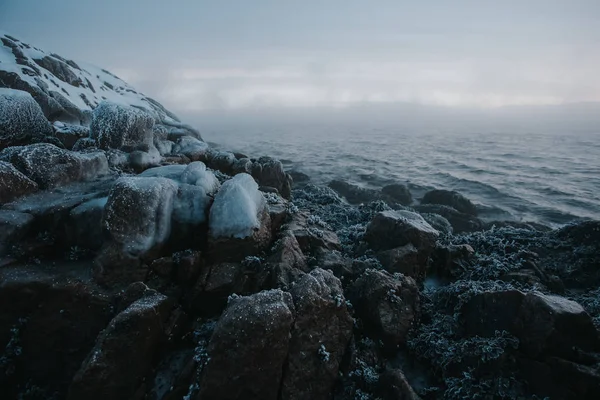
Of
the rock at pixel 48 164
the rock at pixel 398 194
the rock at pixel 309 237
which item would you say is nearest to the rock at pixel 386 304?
the rock at pixel 309 237

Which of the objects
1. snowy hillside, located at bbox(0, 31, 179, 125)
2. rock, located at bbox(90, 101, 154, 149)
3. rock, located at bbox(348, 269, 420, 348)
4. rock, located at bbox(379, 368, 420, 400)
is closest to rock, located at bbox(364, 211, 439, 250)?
rock, located at bbox(348, 269, 420, 348)

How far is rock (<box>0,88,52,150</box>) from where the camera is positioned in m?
14.8

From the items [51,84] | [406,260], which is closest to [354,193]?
Answer: [406,260]

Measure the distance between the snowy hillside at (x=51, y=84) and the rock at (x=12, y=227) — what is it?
15.8 metres

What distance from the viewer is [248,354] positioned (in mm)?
6449

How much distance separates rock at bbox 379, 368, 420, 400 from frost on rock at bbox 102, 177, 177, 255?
698cm

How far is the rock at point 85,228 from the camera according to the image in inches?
370

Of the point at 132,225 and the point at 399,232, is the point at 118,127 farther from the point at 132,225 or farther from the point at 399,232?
the point at 399,232

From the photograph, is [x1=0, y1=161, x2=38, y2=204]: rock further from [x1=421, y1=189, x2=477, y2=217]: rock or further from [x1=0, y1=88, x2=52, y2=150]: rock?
[x1=421, y1=189, x2=477, y2=217]: rock

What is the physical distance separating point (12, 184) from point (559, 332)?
15.9 m

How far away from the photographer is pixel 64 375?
7734 millimetres

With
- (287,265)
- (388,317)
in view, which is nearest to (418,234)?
(388,317)

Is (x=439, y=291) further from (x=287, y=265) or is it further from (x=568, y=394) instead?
(x=287, y=265)

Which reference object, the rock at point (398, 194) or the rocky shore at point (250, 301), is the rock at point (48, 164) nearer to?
the rocky shore at point (250, 301)
